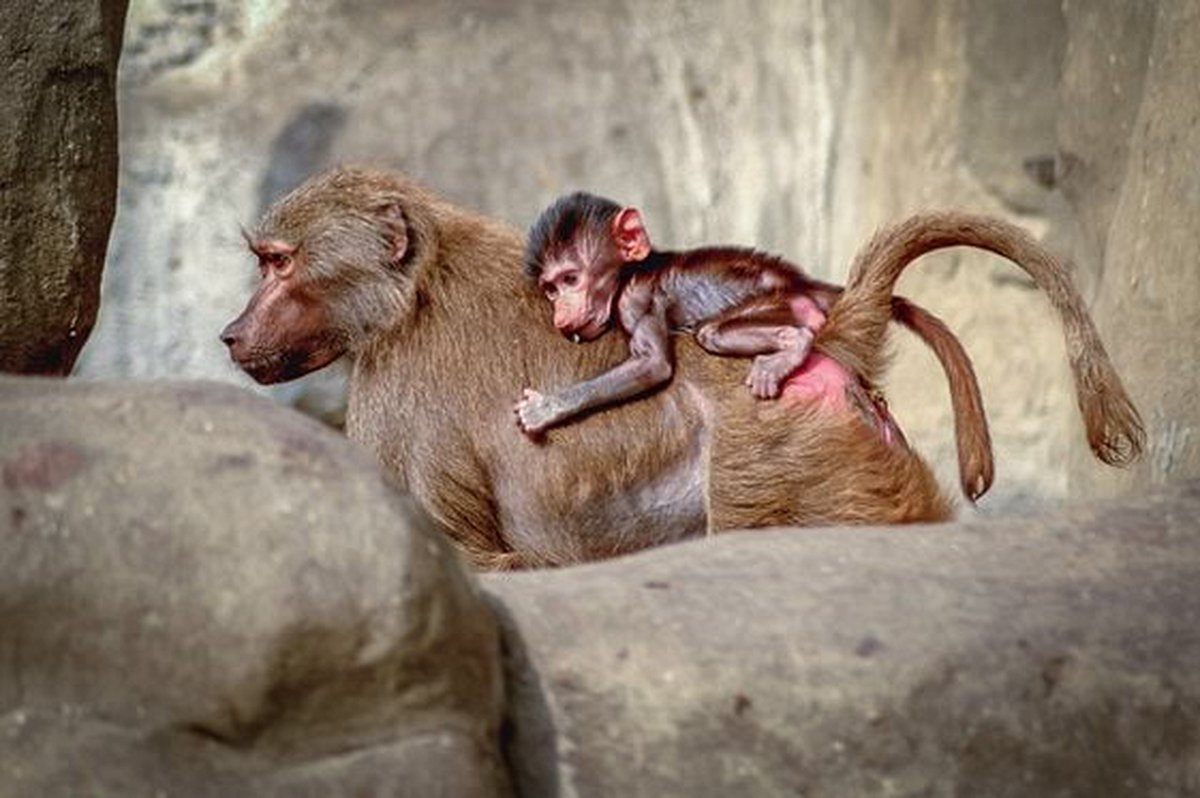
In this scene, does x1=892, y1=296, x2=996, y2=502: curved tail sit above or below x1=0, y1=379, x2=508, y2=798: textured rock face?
below

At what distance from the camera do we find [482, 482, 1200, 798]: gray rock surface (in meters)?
3.44

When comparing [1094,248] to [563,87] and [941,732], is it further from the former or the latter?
[941,732]

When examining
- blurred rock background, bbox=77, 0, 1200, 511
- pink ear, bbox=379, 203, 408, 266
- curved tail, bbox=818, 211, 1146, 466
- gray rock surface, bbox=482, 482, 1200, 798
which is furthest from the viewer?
blurred rock background, bbox=77, 0, 1200, 511

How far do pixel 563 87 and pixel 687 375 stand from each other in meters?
2.91

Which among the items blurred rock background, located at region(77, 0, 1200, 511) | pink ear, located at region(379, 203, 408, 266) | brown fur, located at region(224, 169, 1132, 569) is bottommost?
blurred rock background, located at region(77, 0, 1200, 511)

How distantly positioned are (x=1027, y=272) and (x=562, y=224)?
0.84 meters

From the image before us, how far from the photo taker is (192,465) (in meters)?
3.27

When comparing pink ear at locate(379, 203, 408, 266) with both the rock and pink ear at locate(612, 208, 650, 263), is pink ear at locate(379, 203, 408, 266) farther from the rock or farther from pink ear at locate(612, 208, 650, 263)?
the rock

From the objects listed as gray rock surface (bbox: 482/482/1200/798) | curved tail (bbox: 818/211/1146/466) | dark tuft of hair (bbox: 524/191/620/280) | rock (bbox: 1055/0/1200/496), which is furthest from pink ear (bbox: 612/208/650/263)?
gray rock surface (bbox: 482/482/1200/798)

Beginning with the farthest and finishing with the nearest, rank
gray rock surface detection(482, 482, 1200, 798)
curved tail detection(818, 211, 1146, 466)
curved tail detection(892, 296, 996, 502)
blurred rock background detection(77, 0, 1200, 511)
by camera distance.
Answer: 1. blurred rock background detection(77, 0, 1200, 511)
2. curved tail detection(892, 296, 996, 502)
3. curved tail detection(818, 211, 1146, 466)
4. gray rock surface detection(482, 482, 1200, 798)

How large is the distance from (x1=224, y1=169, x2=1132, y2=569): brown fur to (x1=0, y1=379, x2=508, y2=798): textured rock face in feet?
5.01

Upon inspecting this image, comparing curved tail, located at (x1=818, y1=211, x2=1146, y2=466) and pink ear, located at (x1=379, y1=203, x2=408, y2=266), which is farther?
pink ear, located at (x1=379, y1=203, x2=408, y2=266)

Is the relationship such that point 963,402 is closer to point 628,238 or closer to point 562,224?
point 628,238

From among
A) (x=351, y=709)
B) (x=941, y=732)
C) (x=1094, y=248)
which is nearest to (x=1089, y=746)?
(x=941, y=732)
